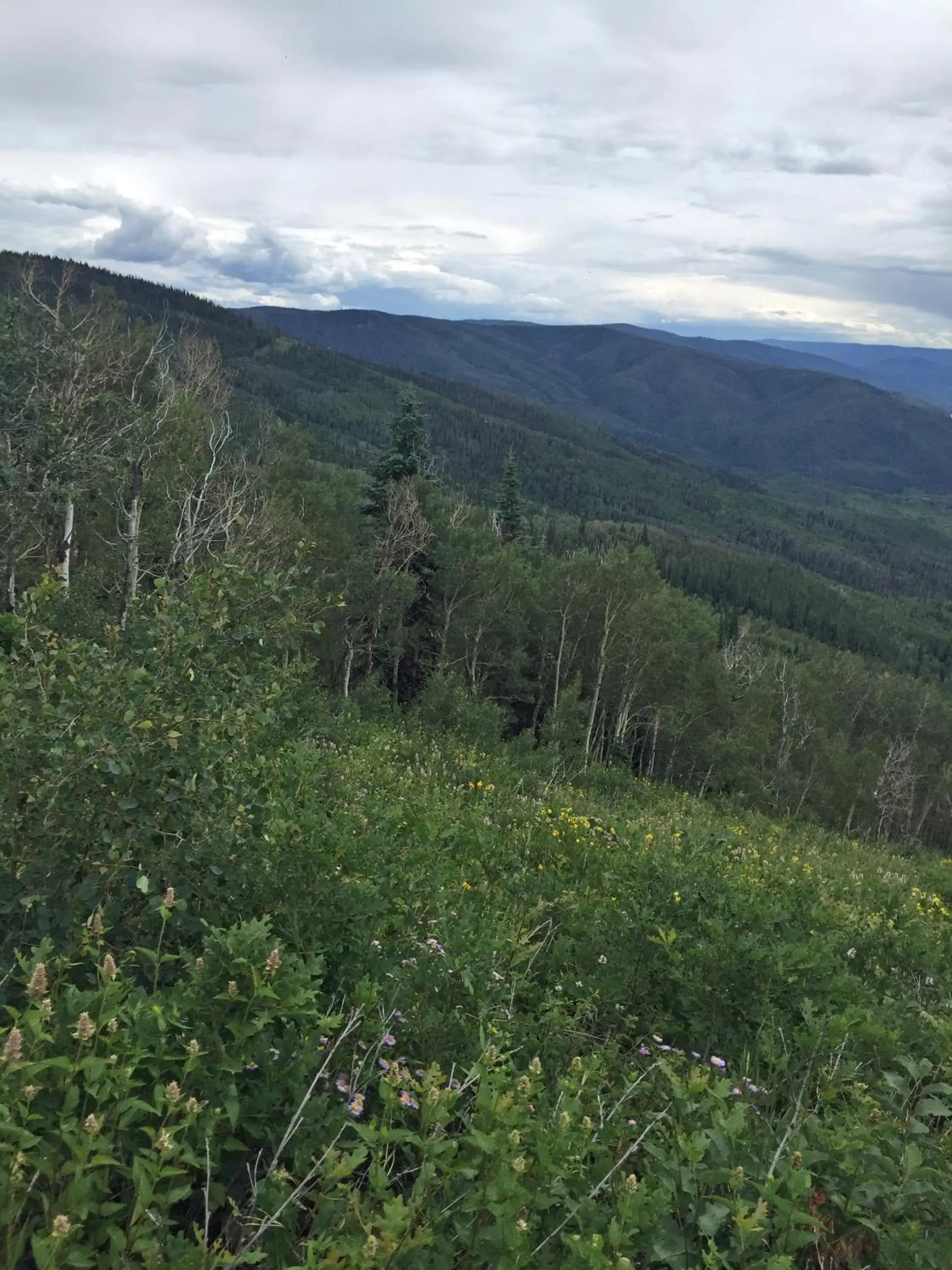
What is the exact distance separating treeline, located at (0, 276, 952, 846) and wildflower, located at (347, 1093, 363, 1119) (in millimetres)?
2488

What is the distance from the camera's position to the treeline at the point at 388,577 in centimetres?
1716

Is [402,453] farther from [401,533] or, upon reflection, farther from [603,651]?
[603,651]

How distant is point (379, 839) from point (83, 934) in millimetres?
2703

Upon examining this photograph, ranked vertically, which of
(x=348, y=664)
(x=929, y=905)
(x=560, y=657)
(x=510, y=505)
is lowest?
(x=560, y=657)

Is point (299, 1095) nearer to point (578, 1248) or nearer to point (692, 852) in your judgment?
point (578, 1248)

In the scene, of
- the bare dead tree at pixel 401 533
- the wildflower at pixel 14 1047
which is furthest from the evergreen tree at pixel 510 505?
the wildflower at pixel 14 1047

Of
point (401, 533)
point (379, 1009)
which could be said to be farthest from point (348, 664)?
point (379, 1009)

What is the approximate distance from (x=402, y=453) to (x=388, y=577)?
780cm

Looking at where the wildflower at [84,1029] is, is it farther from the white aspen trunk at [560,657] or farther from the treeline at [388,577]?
the white aspen trunk at [560,657]

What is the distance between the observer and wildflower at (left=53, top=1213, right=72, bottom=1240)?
1.99 m

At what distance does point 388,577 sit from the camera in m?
30.9

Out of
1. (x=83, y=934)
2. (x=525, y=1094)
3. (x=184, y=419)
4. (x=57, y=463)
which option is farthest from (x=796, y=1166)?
(x=184, y=419)

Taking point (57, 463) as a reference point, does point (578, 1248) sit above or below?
below

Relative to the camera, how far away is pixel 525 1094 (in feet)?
9.88
